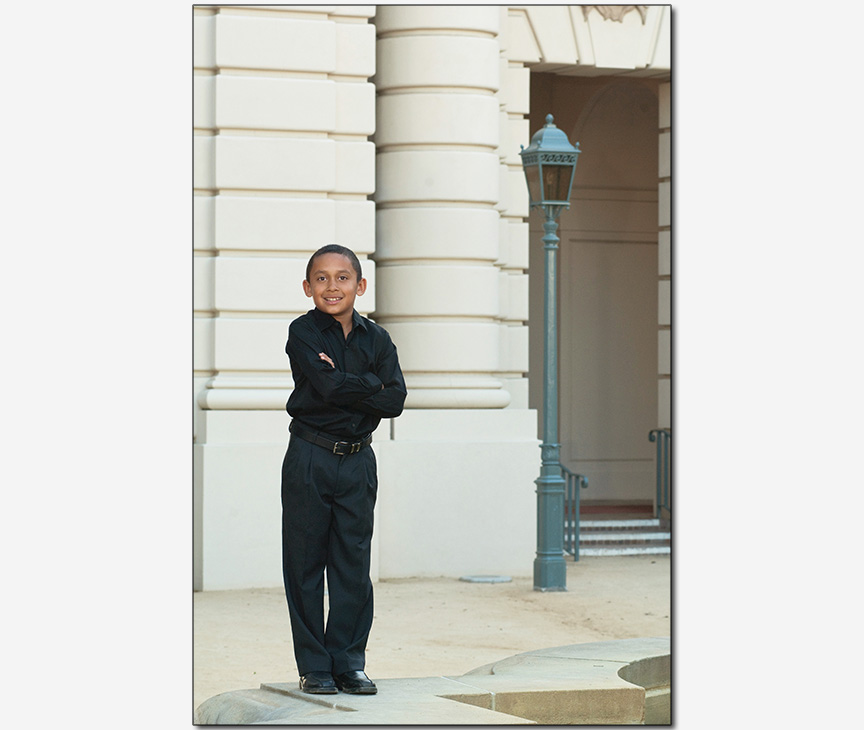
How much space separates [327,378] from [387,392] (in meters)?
0.23

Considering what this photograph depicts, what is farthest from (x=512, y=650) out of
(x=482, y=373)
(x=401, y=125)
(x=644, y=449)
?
(x=644, y=449)

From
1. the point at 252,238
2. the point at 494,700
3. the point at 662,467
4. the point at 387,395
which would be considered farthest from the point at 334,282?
the point at 662,467

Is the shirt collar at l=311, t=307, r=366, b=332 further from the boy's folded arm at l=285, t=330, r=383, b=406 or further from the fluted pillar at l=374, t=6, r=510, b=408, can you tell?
the fluted pillar at l=374, t=6, r=510, b=408

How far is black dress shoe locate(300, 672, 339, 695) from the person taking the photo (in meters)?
5.05

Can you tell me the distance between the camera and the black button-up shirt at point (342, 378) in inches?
197

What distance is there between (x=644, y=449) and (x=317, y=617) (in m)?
9.25

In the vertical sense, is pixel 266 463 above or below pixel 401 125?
below

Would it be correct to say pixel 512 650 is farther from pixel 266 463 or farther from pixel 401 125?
pixel 401 125

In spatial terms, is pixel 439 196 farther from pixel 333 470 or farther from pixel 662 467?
pixel 333 470

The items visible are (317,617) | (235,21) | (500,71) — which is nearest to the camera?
(317,617)

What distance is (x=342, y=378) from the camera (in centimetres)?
499

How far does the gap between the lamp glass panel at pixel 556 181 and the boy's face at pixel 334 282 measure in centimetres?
573

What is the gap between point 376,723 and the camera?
465 cm

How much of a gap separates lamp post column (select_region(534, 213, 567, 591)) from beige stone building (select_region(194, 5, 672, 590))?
49 centimetres
